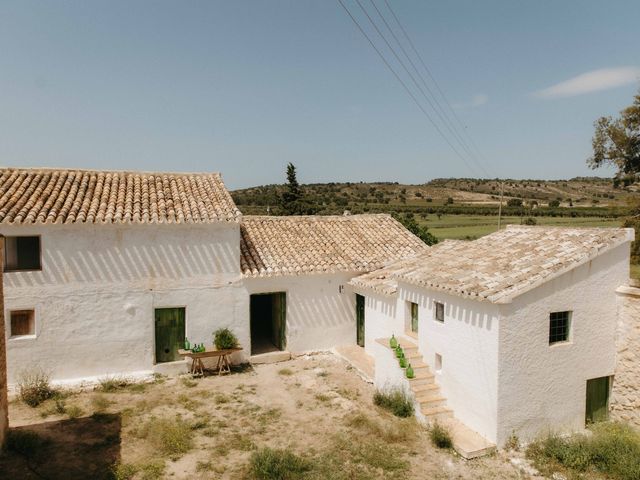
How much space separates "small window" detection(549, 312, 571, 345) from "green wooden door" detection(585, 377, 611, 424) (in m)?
1.59

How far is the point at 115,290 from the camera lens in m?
13.6

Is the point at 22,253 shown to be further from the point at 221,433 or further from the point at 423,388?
the point at 423,388

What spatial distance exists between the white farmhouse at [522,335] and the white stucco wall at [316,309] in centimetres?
418

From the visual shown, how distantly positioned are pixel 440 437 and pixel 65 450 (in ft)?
26.8

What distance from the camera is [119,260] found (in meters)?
13.6

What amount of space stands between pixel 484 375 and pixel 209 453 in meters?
6.24

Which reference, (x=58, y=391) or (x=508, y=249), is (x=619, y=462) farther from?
(x=58, y=391)

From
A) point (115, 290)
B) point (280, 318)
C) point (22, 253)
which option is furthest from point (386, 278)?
point (22, 253)

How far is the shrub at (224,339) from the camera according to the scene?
47.6ft

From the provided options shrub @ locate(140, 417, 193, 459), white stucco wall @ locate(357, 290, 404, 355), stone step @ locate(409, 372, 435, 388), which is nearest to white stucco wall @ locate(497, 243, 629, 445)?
stone step @ locate(409, 372, 435, 388)

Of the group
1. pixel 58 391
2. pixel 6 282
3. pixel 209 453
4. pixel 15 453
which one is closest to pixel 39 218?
pixel 6 282

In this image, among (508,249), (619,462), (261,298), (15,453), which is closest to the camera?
(619,462)

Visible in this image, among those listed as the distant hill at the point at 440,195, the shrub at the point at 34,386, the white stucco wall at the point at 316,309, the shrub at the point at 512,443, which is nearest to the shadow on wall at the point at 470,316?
the shrub at the point at 512,443

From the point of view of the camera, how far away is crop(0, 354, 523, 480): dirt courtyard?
8.95 metres
